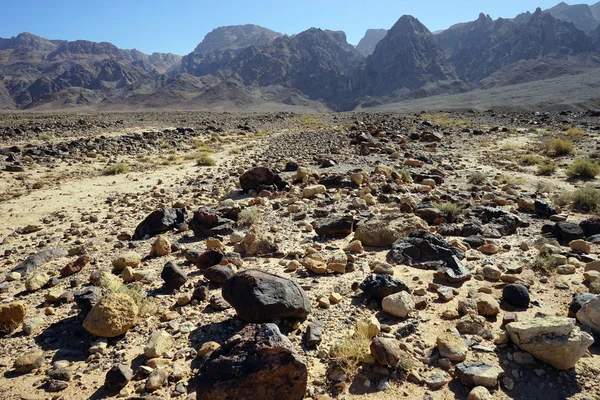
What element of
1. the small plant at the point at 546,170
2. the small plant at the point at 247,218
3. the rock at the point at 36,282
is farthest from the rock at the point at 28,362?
the small plant at the point at 546,170

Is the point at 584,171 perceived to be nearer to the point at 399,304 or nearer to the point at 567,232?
the point at 567,232

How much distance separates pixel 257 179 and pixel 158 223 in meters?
3.49

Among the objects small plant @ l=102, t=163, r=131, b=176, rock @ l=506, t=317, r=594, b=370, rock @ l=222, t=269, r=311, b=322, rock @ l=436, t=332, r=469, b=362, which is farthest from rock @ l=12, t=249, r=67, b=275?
small plant @ l=102, t=163, r=131, b=176

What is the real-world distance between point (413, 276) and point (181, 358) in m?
3.03

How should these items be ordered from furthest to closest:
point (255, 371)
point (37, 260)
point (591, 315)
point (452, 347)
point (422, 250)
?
1. point (37, 260)
2. point (422, 250)
3. point (591, 315)
4. point (452, 347)
5. point (255, 371)

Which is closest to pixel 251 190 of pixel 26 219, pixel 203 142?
pixel 26 219

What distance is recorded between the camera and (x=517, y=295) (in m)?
4.27

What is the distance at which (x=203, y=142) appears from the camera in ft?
74.8

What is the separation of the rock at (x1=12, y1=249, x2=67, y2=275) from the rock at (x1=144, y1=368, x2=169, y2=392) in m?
3.57

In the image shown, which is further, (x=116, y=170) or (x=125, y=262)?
(x=116, y=170)

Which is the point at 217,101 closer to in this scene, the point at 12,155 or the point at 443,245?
the point at 12,155

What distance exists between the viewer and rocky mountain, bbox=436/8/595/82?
135 metres

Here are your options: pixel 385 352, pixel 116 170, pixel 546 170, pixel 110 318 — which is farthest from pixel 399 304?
pixel 116 170

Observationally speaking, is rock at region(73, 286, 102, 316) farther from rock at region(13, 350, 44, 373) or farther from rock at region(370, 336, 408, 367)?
rock at region(370, 336, 408, 367)
